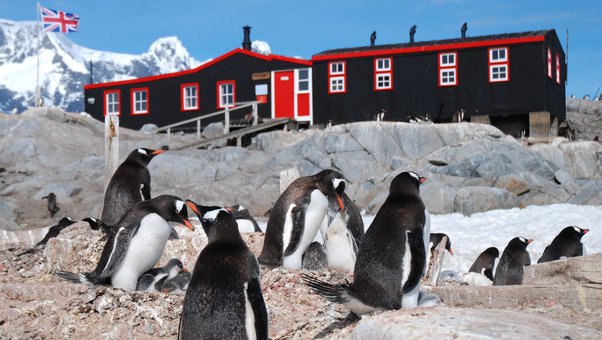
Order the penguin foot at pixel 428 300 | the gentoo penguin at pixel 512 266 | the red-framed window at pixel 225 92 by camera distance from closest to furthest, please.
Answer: the penguin foot at pixel 428 300
the gentoo penguin at pixel 512 266
the red-framed window at pixel 225 92

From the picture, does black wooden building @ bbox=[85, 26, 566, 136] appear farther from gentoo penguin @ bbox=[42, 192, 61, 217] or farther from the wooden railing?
gentoo penguin @ bbox=[42, 192, 61, 217]

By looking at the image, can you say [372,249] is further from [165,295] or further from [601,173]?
[601,173]

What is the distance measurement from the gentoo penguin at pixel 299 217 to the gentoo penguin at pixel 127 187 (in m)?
1.92

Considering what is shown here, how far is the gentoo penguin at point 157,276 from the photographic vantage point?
693 cm

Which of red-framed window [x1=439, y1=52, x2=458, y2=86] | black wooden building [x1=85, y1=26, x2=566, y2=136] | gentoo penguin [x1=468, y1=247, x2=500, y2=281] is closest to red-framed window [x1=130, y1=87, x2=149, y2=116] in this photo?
black wooden building [x1=85, y1=26, x2=566, y2=136]

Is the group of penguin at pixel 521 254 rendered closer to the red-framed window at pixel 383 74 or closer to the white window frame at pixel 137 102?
the red-framed window at pixel 383 74

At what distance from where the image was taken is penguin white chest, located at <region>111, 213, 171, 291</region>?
22.1 feet

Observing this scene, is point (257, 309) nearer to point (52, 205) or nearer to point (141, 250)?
point (141, 250)

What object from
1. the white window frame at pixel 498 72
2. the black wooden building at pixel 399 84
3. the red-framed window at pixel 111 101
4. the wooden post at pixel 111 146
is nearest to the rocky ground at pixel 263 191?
the wooden post at pixel 111 146

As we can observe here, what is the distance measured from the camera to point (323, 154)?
24500 mm

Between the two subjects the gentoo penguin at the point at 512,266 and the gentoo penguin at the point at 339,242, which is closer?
the gentoo penguin at the point at 339,242

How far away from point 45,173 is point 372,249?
66.1ft

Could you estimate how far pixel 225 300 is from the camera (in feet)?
15.0

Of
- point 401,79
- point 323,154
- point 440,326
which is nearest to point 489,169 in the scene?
point 323,154
